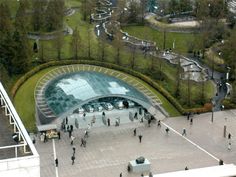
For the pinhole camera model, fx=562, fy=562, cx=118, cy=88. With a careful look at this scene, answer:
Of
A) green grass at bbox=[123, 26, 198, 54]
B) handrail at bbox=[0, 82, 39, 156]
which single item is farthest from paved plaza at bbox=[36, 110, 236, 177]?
green grass at bbox=[123, 26, 198, 54]

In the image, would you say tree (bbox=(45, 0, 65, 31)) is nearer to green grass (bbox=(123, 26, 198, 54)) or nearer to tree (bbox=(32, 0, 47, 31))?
tree (bbox=(32, 0, 47, 31))

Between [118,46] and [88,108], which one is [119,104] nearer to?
[88,108]

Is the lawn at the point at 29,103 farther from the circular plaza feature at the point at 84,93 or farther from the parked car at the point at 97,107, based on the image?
the parked car at the point at 97,107

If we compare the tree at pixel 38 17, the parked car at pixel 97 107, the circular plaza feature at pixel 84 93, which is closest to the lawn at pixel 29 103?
the circular plaza feature at pixel 84 93

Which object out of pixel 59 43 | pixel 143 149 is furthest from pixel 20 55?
pixel 143 149

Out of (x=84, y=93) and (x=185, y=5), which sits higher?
(x=185, y=5)

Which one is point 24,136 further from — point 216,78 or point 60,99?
point 216,78
